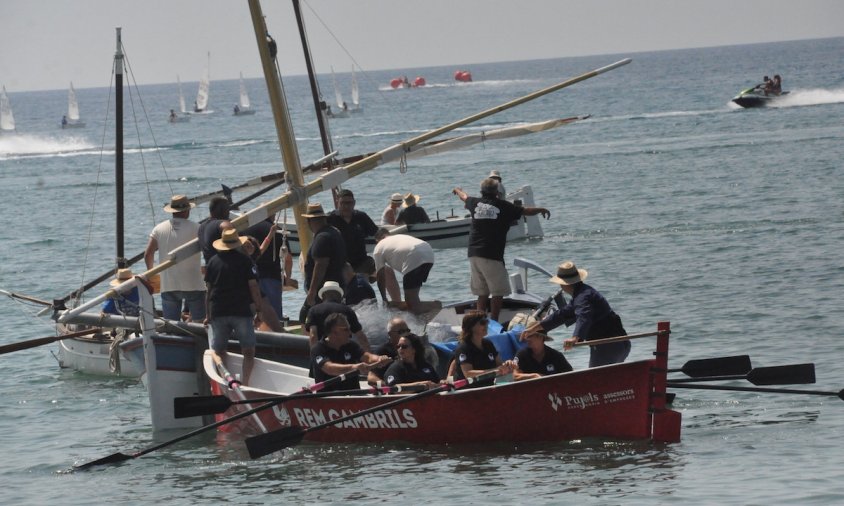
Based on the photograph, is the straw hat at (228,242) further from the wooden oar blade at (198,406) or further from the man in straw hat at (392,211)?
the man in straw hat at (392,211)

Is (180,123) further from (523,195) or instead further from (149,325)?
(149,325)

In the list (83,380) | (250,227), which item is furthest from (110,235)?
(250,227)

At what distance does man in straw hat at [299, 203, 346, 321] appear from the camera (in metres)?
16.1

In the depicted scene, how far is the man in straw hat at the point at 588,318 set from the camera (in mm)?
13820

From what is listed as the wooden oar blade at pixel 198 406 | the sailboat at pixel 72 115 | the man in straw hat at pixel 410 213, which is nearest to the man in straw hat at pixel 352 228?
the wooden oar blade at pixel 198 406

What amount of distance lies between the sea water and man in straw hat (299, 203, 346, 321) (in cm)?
207

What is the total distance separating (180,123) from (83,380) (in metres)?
117

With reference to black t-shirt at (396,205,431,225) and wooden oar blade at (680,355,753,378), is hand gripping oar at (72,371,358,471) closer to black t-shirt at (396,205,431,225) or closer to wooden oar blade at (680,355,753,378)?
wooden oar blade at (680,355,753,378)

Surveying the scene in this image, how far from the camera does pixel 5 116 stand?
12281 cm

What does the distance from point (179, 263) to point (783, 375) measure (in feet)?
23.8

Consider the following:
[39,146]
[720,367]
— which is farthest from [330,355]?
[39,146]

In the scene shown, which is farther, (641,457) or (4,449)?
(4,449)

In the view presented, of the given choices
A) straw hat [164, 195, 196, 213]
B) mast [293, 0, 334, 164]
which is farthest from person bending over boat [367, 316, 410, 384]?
mast [293, 0, 334, 164]

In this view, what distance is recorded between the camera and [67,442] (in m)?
16.4
